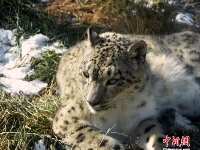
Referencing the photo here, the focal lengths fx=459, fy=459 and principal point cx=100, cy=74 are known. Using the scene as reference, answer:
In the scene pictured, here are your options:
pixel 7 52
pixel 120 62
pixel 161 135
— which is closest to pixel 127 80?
pixel 120 62

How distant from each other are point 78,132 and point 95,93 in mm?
557

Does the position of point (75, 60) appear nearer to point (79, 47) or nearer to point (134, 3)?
point (79, 47)

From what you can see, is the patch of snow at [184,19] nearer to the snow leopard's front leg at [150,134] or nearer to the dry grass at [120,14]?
the dry grass at [120,14]

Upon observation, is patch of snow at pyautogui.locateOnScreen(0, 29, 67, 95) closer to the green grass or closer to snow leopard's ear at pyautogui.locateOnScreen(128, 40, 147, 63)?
the green grass

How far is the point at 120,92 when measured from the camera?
4.55 m

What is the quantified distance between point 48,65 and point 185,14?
314 cm

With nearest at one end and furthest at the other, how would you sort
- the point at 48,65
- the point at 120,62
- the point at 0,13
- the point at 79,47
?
the point at 120,62
the point at 79,47
the point at 48,65
the point at 0,13

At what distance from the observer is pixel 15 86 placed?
20.3ft

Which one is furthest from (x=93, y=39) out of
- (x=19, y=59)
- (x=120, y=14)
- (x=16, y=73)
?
(x=120, y=14)

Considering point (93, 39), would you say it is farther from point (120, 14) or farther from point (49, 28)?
point (120, 14)

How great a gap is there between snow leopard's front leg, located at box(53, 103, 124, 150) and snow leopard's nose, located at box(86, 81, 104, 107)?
39 cm

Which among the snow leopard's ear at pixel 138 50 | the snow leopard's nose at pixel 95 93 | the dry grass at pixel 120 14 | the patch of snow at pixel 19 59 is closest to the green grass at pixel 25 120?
the patch of snow at pixel 19 59

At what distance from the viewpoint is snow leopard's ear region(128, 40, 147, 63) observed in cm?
449

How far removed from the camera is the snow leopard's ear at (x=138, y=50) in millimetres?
4492
